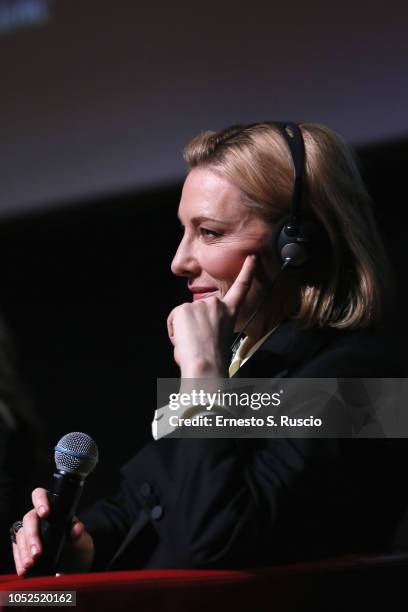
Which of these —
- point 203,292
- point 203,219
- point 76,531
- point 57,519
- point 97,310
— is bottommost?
point 97,310

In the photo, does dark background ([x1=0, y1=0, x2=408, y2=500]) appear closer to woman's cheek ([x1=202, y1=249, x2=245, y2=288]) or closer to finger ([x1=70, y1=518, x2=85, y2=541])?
woman's cheek ([x1=202, y1=249, x2=245, y2=288])

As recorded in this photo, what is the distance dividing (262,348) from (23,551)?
1.32ft

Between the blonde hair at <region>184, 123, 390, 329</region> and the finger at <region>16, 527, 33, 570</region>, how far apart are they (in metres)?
0.45

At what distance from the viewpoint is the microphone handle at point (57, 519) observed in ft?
3.16

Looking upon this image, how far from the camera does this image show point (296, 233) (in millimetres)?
1149

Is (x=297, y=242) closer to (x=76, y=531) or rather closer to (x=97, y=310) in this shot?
(x=76, y=531)

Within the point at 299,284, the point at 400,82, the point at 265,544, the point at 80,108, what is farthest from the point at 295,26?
the point at 265,544

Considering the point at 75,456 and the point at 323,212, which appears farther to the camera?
the point at 323,212

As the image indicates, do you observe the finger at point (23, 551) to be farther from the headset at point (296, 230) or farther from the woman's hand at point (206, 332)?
the headset at point (296, 230)

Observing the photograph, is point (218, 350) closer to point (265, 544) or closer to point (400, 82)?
point (265, 544)

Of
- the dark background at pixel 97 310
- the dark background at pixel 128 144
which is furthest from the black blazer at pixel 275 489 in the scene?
the dark background at pixel 97 310

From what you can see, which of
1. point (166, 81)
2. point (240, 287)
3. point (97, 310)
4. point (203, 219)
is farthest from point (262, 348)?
point (97, 310)

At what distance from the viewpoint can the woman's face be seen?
117cm

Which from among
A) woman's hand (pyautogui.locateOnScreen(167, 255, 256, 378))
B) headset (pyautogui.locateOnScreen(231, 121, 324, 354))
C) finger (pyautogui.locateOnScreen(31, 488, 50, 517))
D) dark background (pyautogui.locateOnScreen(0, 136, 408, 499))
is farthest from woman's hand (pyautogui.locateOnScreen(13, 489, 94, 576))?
dark background (pyautogui.locateOnScreen(0, 136, 408, 499))
